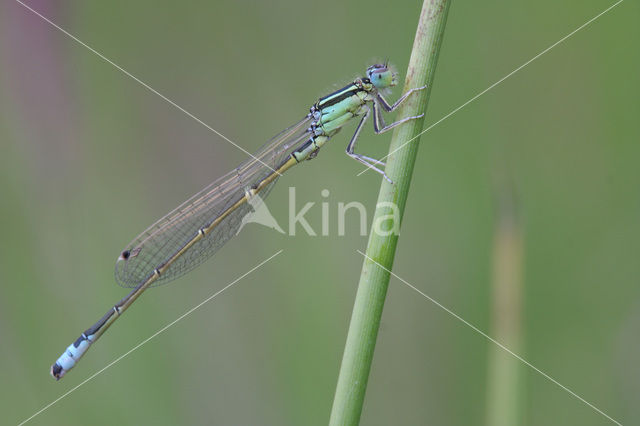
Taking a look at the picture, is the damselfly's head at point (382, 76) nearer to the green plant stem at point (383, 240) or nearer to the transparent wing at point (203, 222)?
the transparent wing at point (203, 222)

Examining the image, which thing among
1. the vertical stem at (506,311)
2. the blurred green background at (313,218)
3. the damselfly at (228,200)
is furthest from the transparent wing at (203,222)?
the vertical stem at (506,311)

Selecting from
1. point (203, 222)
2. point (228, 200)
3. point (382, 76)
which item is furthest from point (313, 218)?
point (382, 76)

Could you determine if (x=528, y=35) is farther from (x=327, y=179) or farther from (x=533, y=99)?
(x=327, y=179)

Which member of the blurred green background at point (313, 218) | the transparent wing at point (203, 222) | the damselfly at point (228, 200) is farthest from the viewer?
the transparent wing at point (203, 222)

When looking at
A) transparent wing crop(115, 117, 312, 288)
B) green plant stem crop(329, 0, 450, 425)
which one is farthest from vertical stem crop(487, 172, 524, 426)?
transparent wing crop(115, 117, 312, 288)

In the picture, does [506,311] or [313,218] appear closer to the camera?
[506,311]

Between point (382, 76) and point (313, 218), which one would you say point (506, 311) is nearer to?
point (382, 76)

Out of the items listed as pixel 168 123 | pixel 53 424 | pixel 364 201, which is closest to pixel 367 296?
pixel 364 201
